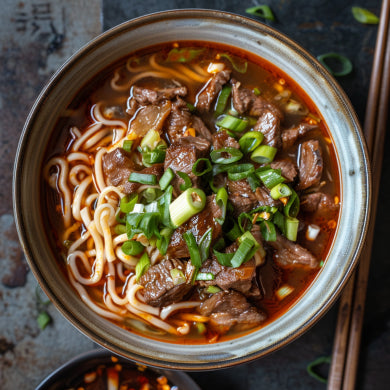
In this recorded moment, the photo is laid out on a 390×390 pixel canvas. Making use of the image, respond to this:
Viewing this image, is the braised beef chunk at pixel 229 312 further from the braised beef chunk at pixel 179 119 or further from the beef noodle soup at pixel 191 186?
the braised beef chunk at pixel 179 119

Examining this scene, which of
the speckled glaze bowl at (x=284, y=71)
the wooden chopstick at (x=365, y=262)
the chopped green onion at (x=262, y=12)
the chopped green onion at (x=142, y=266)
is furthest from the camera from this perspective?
the chopped green onion at (x=262, y=12)

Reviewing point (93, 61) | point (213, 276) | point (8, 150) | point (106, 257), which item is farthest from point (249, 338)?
point (8, 150)

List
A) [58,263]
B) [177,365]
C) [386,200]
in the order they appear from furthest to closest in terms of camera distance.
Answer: [386,200] → [58,263] → [177,365]

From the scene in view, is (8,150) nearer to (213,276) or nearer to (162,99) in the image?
(162,99)

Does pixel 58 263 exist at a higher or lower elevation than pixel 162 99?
lower

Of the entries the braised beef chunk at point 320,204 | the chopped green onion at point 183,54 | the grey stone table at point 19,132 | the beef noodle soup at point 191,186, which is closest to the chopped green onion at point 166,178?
the beef noodle soup at point 191,186

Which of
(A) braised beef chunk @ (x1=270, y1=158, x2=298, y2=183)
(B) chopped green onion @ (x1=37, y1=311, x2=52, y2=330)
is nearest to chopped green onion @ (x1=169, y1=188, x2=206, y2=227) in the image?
(A) braised beef chunk @ (x1=270, y1=158, x2=298, y2=183)
